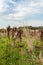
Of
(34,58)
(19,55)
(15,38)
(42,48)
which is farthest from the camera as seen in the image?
(15,38)

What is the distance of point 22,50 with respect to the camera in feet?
45.8

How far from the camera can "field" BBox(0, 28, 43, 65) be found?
41.4 feet

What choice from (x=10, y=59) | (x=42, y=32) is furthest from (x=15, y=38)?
(x=10, y=59)

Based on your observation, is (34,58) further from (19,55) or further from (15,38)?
(15,38)

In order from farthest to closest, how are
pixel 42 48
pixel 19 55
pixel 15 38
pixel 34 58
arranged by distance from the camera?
1. pixel 15 38
2. pixel 42 48
3. pixel 19 55
4. pixel 34 58

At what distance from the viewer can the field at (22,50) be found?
1262 centimetres

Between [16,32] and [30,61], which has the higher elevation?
[16,32]

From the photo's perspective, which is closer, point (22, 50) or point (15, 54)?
point (15, 54)

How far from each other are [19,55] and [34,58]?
104 cm

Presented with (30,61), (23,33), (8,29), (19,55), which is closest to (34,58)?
(30,61)

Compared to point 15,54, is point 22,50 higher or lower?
higher

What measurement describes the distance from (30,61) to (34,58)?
221 mm

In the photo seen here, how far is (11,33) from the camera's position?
15797 mm

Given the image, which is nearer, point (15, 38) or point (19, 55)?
point (19, 55)
